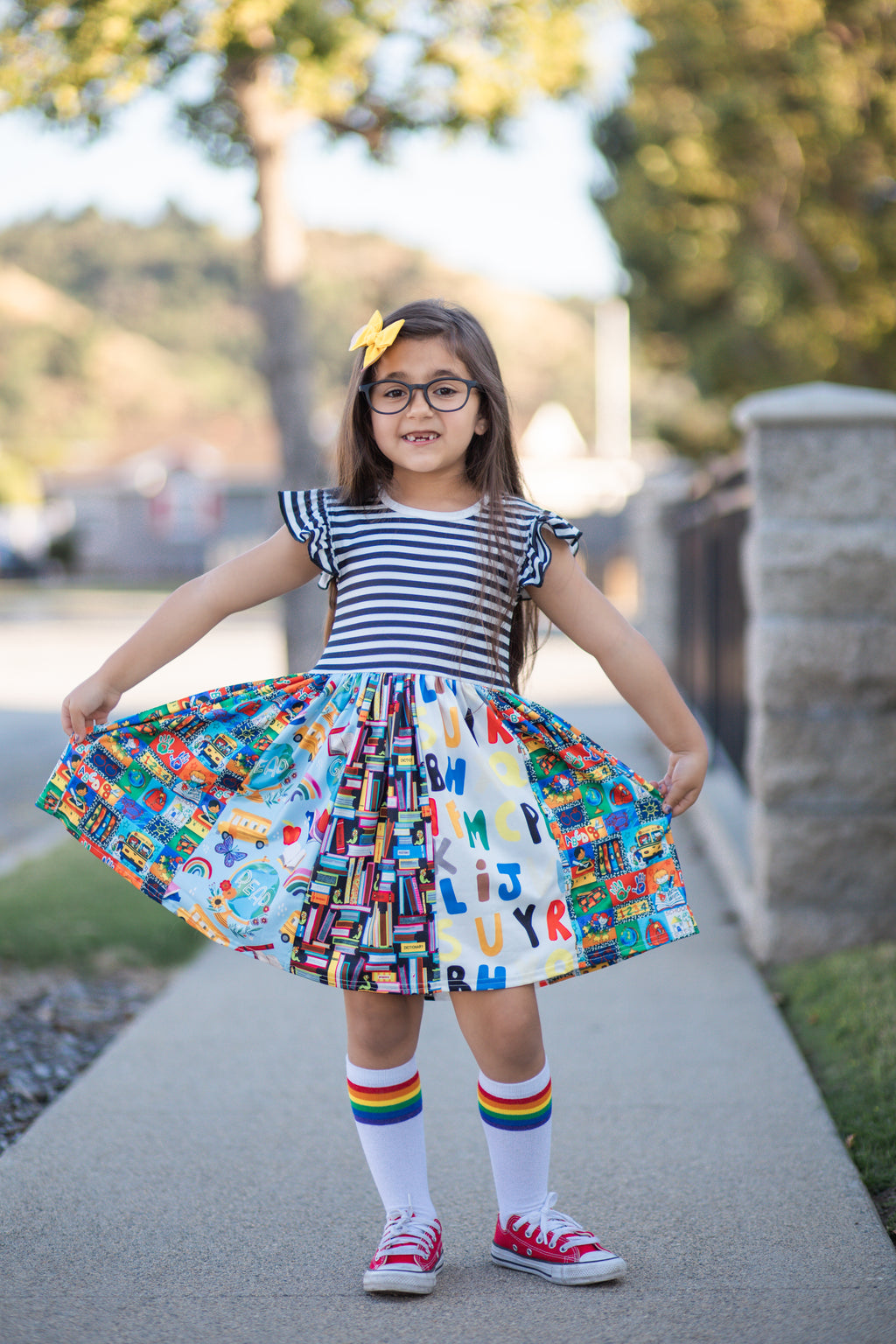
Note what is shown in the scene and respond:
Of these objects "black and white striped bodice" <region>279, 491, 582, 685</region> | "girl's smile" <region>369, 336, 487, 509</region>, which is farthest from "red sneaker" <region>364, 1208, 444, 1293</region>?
"girl's smile" <region>369, 336, 487, 509</region>

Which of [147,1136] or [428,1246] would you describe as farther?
[147,1136]

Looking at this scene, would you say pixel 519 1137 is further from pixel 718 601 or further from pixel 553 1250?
pixel 718 601

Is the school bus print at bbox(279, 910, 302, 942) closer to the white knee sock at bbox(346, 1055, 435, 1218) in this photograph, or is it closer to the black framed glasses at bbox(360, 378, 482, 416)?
the white knee sock at bbox(346, 1055, 435, 1218)

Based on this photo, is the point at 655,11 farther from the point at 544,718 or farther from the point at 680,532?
the point at 544,718

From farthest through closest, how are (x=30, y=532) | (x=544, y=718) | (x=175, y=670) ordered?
(x=30, y=532) < (x=175, y=670) < (x=544, y=718)

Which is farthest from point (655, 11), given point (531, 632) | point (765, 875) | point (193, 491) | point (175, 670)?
point (193, 491)

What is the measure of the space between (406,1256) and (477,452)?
1.38 meters

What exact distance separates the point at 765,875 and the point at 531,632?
6.23 feet

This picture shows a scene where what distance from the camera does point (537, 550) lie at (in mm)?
2416

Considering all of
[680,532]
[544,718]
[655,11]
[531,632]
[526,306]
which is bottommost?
[544,718]

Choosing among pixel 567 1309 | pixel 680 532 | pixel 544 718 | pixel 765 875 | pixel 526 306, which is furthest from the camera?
pixel 526 306

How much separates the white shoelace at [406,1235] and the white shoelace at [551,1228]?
145 millimetres

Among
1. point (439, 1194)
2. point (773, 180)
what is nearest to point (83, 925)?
point (439, 1194)

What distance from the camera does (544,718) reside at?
7.79ft
